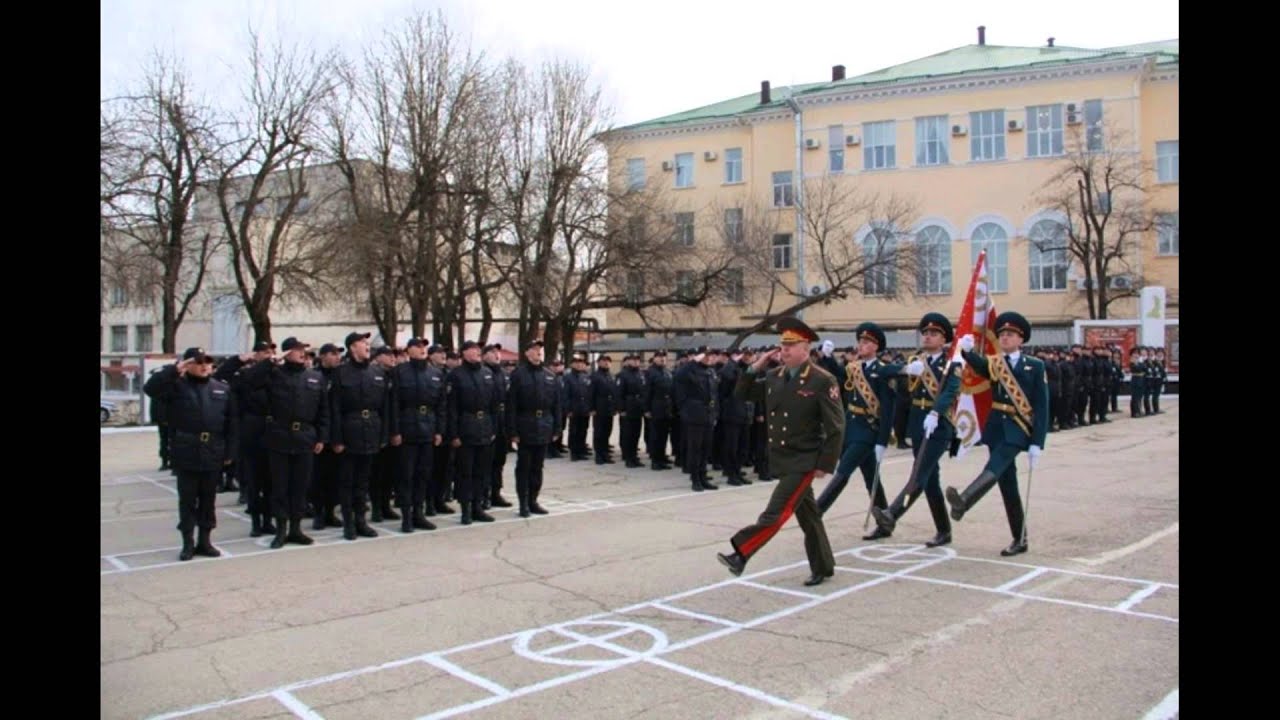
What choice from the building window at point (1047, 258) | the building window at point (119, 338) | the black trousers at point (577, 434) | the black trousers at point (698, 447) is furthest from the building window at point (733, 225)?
the building window at point (119, 338)

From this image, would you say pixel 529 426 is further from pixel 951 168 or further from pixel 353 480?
pixel 951 168

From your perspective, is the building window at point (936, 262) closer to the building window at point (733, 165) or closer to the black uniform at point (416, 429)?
the building window at point (733, 165)

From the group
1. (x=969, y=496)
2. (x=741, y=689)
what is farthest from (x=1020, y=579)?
(x=741, y=689)

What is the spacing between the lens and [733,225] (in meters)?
43.8

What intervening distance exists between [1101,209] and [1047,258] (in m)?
3.88

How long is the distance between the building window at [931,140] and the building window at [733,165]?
9471 millimetres

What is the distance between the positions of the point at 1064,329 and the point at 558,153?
2468cm

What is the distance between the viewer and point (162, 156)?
1129 inches

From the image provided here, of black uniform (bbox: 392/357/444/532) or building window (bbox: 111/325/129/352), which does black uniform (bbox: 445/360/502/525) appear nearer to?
black uniform (bbox: 392/357/444/532)

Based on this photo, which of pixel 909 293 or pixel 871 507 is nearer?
pixel 871 507
